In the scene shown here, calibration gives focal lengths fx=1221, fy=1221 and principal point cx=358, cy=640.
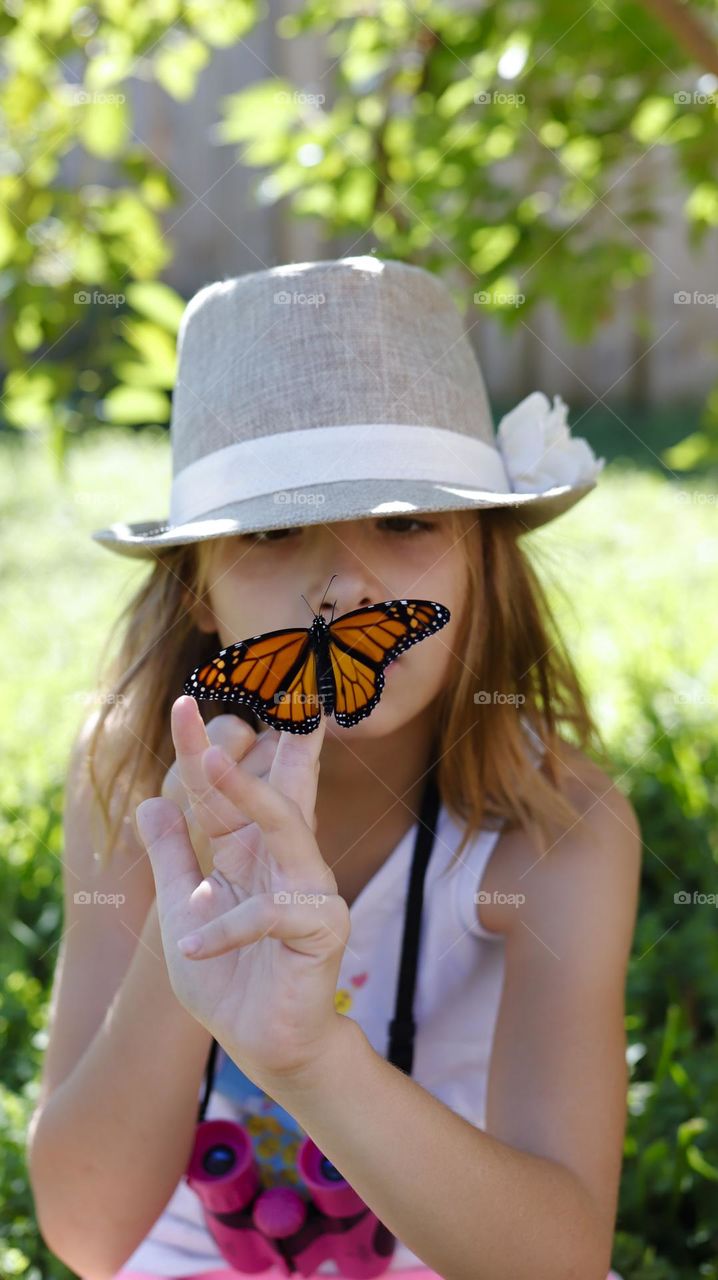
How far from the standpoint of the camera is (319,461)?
1.67 metres

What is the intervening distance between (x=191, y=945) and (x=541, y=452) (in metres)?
1.07

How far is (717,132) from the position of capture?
97.2 inches

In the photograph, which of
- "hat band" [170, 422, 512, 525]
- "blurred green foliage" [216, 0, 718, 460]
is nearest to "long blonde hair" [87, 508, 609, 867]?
"hat band" [170, 422, 512, 525]

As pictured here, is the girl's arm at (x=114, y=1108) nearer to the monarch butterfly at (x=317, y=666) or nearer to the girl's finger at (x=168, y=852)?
the girl's finger at (x=168, y=852)

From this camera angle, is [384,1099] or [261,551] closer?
[384,1099]

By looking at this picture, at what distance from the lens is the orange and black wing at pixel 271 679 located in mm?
1315

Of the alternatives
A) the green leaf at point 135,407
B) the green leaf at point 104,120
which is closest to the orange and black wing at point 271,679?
the green leaf at point 135,407

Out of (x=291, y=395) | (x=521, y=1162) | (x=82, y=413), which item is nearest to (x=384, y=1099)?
(x=521, y=1162)

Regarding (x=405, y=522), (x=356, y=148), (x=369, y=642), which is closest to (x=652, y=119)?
(x=356, y=148)

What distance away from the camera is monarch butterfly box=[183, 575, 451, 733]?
4.35ft

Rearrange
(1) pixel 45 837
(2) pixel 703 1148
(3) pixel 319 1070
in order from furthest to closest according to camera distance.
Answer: (1) pixel 45 837, (2) pixel 703 1148, (3) pixel 319 1070

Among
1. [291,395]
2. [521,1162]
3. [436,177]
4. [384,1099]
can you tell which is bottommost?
[521,1162]

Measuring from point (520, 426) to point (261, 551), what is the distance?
52 cm

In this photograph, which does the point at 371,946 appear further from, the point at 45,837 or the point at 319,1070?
the point at 45,837
